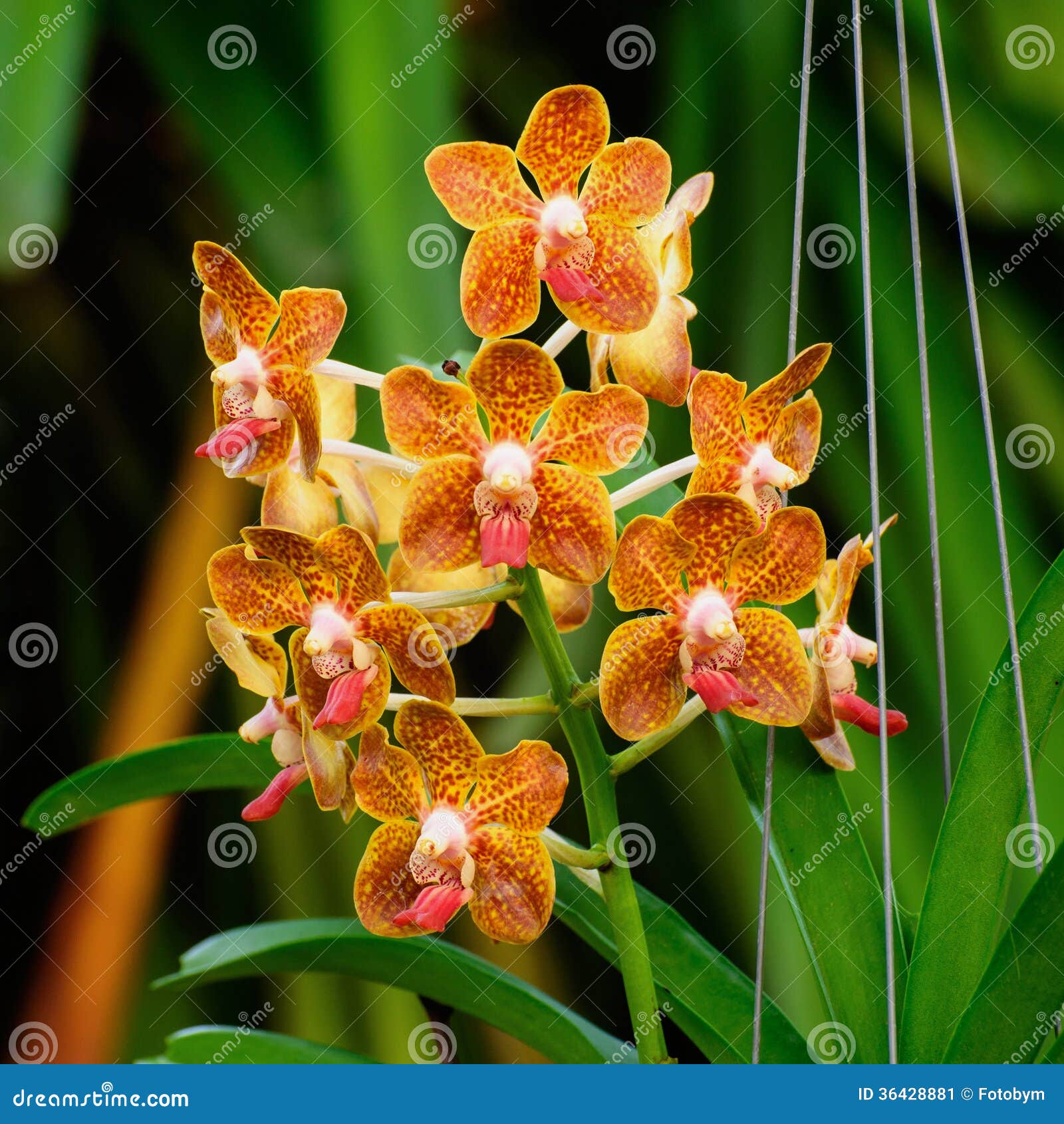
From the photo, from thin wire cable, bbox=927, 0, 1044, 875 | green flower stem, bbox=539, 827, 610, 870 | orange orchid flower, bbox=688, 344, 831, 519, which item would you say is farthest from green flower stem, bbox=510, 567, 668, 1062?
thin wire cable, bbox=927, 0, 1044, 875

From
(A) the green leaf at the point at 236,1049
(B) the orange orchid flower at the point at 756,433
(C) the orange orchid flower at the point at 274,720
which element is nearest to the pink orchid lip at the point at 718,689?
(B) the orange orchid flower at the point at 756,433

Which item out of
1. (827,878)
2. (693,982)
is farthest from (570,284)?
(693,982)

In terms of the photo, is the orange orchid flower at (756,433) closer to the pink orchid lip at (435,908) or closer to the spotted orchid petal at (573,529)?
the spotted orchid petal at (573,529)

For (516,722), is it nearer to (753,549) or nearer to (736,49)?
(753,549)

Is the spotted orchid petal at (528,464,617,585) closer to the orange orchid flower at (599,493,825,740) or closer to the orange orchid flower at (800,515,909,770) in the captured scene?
the orange orchid flower at (599,493,825,740)

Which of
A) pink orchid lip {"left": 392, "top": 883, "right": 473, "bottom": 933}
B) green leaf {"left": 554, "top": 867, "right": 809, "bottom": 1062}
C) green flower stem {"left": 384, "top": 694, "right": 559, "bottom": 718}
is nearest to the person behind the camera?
pink orchid lip {"left": 392, "top": 883, "right": 473, "bottom": 933}

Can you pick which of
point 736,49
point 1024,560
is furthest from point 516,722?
point 736,49

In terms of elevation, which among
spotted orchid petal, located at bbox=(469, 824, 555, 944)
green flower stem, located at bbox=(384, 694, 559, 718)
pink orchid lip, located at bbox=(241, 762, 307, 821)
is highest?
green flower stem, located at bbox=(384, 694, 559, 718)
